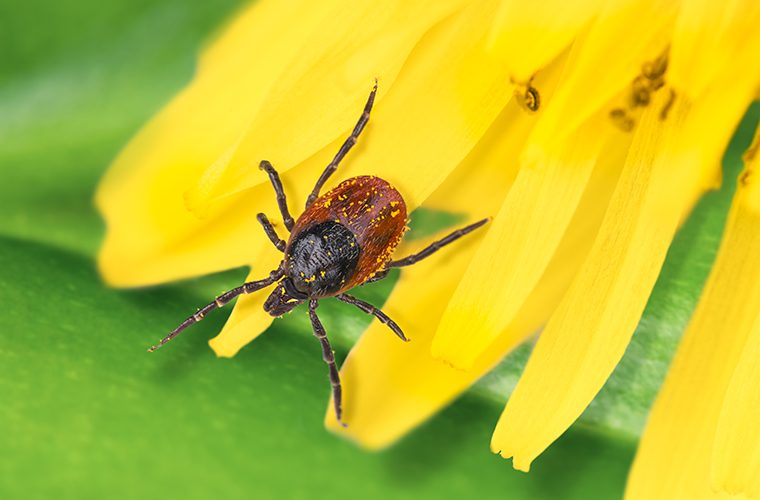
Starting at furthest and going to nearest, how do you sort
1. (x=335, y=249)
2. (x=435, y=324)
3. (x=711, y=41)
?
1. (x=335, y=249)
2. (x=435, y=324)
3. (x=711, y=41)

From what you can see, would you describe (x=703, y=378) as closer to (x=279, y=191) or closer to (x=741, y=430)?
(x=741, y=430)

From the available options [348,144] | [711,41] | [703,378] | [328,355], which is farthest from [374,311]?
[711,41]

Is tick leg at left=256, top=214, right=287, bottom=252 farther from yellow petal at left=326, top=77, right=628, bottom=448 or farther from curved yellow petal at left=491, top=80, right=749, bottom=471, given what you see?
curved yellow petal at left=491, top=80, right=749, bottom=471

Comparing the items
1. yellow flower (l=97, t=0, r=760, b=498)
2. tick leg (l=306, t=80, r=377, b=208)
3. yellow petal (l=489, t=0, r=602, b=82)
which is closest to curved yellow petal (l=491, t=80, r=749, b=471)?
yellow flower (l=97, t=0, r=760, b=498)

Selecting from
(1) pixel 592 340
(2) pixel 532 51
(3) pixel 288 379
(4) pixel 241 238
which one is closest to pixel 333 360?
(3) pixel 288 379

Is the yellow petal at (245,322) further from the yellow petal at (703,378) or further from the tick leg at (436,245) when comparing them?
the yellow petal at (703,378)

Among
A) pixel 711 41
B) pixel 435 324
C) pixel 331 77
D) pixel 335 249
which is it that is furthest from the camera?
pixel 335 249

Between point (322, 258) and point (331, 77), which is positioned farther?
point (322, 258)

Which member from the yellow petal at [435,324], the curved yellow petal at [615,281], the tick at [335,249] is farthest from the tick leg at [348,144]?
the curved yellow petal at [615,281]
